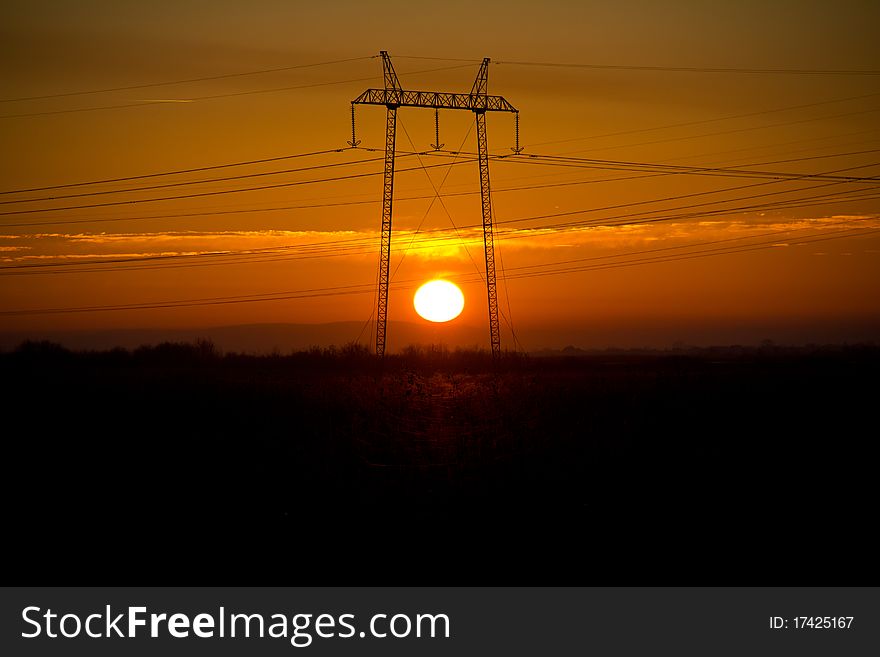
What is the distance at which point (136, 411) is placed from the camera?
3588 centimetres

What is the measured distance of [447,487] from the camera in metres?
20.9

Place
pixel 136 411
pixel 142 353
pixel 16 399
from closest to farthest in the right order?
1. pixel 136 411
2. pixel 16 399
3. pixel 142 353

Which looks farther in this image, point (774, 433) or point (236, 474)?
point (774, 433)

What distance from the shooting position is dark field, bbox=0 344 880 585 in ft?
49.8

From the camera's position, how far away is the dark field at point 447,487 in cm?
1519

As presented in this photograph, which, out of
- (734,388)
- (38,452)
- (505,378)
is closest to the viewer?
(38,452)

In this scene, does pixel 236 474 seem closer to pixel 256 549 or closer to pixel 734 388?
pixel 256 549

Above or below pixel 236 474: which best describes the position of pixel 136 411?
above

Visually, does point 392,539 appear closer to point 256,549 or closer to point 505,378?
point 256,549

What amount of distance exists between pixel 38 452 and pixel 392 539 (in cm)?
1372

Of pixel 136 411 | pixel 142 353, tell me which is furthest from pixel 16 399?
pixel 142 353

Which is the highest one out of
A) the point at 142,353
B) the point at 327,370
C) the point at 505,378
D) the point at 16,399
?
the point at 142,353
